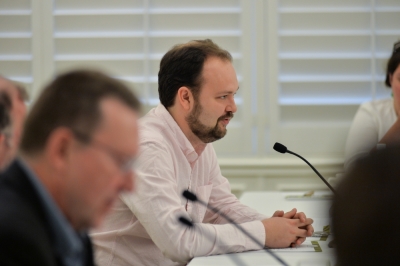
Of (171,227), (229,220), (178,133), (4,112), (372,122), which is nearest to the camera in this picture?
(4,112)

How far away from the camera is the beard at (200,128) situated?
2.27 metres

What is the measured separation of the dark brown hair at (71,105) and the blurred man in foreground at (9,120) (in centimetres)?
34

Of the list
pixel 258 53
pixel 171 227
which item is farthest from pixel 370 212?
pixel 258 53

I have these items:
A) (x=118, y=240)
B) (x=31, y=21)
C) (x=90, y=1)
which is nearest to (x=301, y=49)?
(x=90, y=1)

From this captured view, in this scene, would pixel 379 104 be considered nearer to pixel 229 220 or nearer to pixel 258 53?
pixel 258 53

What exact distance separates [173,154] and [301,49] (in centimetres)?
208

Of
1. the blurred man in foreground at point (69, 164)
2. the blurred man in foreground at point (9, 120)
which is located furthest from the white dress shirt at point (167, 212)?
the blurred man in foreground at point (69, 164)

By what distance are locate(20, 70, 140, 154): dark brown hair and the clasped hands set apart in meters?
1.05

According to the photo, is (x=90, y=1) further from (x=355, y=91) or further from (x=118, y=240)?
(x=118, y=240)

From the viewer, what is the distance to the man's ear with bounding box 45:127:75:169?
997 millimetres

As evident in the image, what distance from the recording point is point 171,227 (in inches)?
74.0

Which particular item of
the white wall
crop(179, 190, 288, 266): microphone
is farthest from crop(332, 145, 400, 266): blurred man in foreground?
the white wall

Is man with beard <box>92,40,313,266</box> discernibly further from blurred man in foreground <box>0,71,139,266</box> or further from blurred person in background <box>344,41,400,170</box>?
blurred person in background <box>344,41,400,170</box>

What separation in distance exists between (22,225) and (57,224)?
0.07 meters
